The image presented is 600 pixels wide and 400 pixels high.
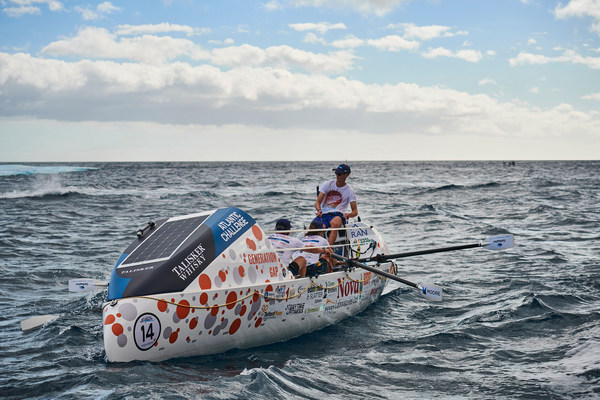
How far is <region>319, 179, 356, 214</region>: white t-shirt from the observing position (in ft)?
35.2

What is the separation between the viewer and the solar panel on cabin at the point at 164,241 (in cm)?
684

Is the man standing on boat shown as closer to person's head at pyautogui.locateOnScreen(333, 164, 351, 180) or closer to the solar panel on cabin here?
person's head at pyautogui.locateOnScreen(333, 164, 351, 180)

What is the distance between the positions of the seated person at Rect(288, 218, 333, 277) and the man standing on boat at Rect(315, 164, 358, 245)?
1.37m

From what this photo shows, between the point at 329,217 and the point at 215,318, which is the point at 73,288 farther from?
the point at 329,217

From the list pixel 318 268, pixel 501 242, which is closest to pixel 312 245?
pixel 318 268

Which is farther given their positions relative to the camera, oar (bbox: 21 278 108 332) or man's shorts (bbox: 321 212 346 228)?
man's shorts (bbox: 321 212 346 228)

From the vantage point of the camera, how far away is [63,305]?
9.48m

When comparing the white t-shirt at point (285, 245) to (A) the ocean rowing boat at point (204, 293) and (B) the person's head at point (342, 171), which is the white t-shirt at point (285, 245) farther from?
(B) the person's head at point (342, 171)

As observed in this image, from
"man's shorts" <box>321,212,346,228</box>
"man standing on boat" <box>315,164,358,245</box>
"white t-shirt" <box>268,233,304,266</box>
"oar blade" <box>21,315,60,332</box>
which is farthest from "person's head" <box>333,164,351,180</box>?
"oar blade" <box>21,315,60,332</box>

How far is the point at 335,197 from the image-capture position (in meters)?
10.8

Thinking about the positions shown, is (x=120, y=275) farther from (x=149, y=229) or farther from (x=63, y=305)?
(x=63, y=305)

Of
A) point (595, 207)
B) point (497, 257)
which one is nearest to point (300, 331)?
point (497, 257)

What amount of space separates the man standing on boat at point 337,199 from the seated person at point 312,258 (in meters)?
1.37

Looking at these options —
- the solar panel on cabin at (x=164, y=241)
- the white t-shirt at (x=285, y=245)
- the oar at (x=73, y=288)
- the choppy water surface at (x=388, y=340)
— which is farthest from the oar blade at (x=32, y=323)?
the white t-shirt at (x=285, y=245)
